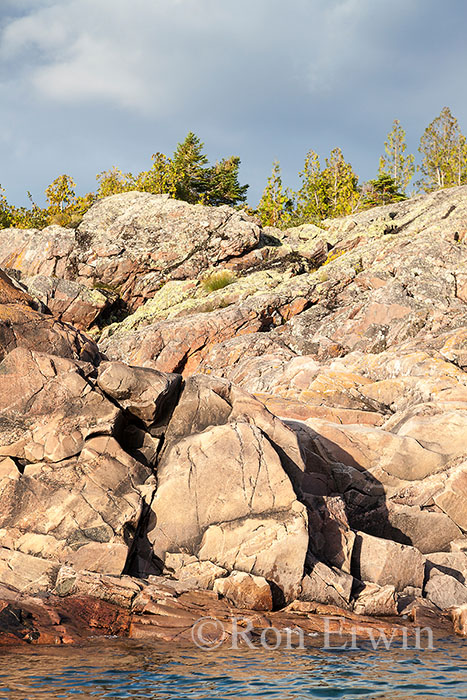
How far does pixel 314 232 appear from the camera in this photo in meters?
51.1

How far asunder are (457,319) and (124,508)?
22.0m

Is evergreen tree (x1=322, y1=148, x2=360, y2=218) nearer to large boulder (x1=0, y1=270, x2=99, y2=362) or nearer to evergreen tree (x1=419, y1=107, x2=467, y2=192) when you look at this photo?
evergreen tree (x1=419, y1=107, x2=467, y2=192)

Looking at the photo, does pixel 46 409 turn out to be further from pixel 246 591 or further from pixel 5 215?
pixel 5 215

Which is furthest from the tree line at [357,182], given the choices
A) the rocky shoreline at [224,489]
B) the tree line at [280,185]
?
the rocky shoreline at [224,489]

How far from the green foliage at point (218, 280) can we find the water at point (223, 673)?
32126 mm

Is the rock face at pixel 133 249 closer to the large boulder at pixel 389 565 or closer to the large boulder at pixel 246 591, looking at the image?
the large boulder at pixel 389 565

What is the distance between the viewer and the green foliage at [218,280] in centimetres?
4206

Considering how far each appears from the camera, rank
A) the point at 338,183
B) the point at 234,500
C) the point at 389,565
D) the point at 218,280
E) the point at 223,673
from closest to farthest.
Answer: the point at 223,673 → the point at 234,500 → the point at 389,565 → the point at 218,280 → the point at 338,183

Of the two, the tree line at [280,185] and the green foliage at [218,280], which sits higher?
the tree line at [280,185]

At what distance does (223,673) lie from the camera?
9.89 m

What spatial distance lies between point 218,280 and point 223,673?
34.1 m

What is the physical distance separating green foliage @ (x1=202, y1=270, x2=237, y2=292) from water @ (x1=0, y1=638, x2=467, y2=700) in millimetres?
32126

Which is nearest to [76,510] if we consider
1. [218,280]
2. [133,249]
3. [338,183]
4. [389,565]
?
[389,565]

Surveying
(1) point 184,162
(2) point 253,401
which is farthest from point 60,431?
(1) point 184,162
